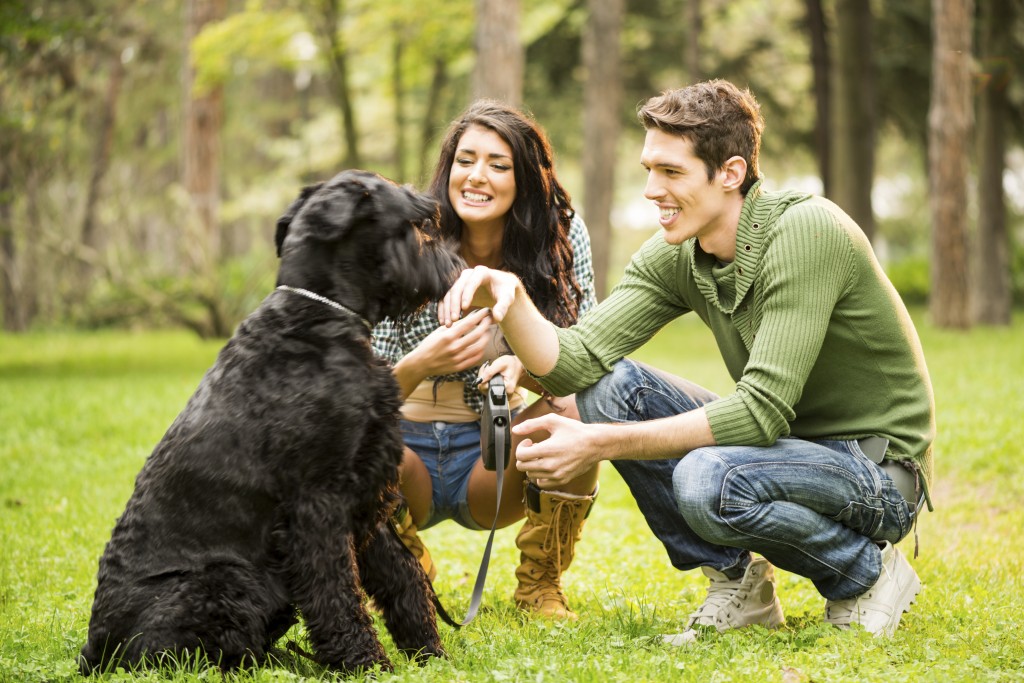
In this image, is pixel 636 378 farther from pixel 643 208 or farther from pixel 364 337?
pixel 643 208

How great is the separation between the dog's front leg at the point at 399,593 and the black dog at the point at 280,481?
17 centimetres

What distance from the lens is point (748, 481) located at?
9.73ft

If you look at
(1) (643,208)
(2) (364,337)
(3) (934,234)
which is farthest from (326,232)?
(1) (643,208)

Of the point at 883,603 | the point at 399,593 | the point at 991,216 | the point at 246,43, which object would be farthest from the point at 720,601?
the point at 246,43

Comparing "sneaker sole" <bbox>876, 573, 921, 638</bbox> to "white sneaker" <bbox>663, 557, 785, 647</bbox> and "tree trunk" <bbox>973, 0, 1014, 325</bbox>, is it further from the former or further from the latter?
"tree trunk" <bbox>973, 0, 1014, 325</bbox>

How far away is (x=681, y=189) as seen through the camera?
124 inches

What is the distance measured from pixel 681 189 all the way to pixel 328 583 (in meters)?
1.60

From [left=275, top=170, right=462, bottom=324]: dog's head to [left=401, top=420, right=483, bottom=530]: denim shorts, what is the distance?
960 mm

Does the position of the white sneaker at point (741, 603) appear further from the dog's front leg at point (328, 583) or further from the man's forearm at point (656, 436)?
the dog's front leg at point (328, 583)

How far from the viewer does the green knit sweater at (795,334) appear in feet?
9.80

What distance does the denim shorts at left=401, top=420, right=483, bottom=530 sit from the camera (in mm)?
3773

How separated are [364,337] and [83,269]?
16231 millimetres

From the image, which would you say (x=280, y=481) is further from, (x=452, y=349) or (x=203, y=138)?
(x=203, y=138)

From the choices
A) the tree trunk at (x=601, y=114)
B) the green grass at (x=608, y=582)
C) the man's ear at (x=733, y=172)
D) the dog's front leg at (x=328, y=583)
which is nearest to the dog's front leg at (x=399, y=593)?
the green grass at (x=608, y=582)
